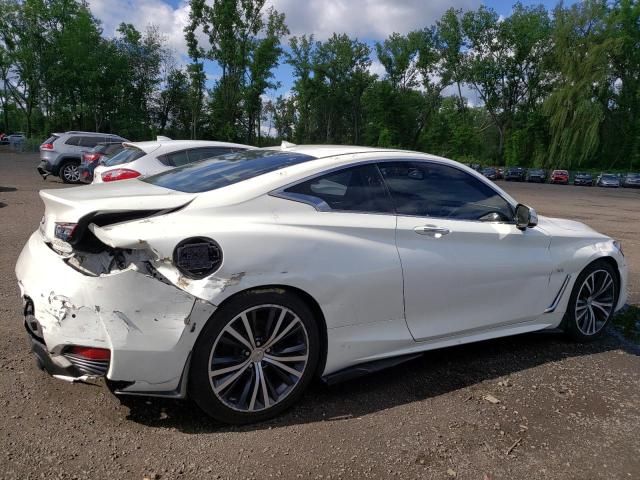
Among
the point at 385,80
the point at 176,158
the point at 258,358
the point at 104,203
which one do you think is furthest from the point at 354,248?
the point at 385,80

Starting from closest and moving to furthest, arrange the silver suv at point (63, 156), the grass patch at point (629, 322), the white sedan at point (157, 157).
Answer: the grass patch at point (629, 322) < the white sedan at point (157, 157) < the silver suv at point (63, 156)

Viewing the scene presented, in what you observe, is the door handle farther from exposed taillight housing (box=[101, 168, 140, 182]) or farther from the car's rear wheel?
the car's rear wheel

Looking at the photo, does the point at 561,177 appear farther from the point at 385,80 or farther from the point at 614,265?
the point at 614,265

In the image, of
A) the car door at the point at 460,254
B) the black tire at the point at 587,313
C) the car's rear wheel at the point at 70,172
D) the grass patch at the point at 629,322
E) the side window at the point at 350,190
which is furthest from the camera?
the car's rear wheel at the point at 70,172

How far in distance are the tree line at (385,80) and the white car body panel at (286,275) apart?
47399 millimetres

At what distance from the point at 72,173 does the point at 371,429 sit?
16264 millimetres

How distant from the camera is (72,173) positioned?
54.6ft

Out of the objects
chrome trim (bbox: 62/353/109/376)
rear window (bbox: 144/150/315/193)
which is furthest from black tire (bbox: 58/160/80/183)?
chrome trim (bbox: 62/353/109/376)

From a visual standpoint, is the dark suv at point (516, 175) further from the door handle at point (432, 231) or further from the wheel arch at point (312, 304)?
the wheel arch at point (312, 304)

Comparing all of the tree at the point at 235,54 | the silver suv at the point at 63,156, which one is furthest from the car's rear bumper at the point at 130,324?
the tree at the point at 235,54

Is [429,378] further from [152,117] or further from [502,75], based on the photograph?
[502,75]

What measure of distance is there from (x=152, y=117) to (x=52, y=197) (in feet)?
188

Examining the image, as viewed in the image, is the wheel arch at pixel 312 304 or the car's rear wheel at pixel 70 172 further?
the car's rear wheel at pixel 70 172

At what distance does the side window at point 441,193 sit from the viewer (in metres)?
3.54
